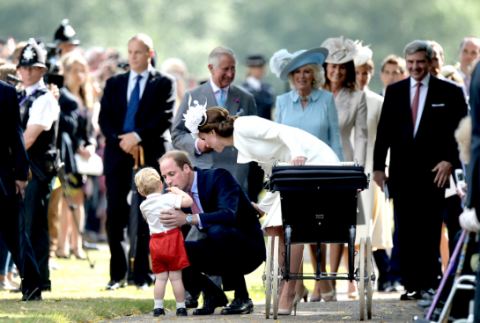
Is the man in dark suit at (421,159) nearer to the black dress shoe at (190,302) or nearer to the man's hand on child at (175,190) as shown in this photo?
the black dress shoe at (190,302)

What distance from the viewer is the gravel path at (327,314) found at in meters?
6.87

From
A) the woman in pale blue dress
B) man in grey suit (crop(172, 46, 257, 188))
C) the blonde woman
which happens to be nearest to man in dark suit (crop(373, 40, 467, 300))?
the woman in pale blue dress

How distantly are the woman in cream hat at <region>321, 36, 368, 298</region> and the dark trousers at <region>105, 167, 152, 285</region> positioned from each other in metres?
2.00

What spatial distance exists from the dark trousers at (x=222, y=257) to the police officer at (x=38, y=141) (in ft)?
6.59

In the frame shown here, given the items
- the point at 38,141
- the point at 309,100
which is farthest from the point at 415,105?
the point at 38,141

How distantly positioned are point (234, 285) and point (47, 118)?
2.68 metres

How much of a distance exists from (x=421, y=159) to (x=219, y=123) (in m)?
2.26

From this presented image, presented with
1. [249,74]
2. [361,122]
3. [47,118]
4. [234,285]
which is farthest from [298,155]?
[249,74]

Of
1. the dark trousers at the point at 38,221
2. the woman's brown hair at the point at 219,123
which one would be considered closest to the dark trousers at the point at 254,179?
the dark trousers at the point at 38,221

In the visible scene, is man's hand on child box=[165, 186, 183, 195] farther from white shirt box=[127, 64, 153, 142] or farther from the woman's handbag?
the woman's handbag

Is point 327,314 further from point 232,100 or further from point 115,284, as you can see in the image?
point 115,284

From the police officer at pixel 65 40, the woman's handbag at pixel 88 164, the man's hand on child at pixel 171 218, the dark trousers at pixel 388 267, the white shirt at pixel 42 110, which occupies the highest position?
the police officer at pixel 65 40

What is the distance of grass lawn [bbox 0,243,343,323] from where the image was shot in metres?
6.73

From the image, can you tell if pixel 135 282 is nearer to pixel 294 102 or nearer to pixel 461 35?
pixel 294 102
